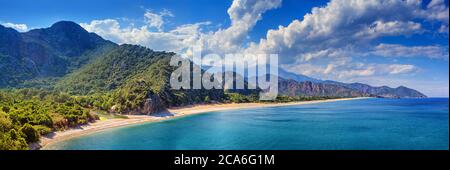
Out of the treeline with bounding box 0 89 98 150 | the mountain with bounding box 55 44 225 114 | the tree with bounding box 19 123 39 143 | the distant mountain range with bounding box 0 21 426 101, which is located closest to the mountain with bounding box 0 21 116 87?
the distant mountain range with bounding box 0 21 426 101

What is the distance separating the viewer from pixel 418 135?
132ft

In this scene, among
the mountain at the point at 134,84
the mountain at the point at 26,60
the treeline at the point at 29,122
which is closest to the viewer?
the treeline at the point at 29,122

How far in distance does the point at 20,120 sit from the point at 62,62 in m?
150

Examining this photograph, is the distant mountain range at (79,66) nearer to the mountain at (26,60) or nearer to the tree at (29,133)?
the mountain at (26,60)

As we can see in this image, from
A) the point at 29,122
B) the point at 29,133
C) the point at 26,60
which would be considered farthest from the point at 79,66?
the point at 29,133

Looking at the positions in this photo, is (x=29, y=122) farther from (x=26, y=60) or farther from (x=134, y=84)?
(x=26, y=60)

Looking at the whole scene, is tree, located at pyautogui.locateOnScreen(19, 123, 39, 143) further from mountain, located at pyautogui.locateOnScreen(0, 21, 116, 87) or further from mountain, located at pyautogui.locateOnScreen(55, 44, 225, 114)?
mountain, located at pyautogui.locateOnScreen(0, 21, 116, 87)

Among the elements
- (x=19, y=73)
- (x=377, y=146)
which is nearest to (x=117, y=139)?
(x=377, y=146)

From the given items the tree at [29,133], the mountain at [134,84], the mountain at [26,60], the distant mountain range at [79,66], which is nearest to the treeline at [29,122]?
the tree at [29,133]

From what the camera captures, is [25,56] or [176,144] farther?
[25,56]

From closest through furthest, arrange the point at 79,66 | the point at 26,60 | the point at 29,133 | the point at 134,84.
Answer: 1. the point at 29,133
2. the point at 134,84
3. the point at 26,60
4. the point at 79,66

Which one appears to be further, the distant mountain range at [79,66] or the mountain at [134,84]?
the distant mountain range at [79,66]

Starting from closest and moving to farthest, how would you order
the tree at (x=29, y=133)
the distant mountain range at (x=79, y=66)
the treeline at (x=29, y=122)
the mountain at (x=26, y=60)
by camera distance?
the treeline at (x=29, y=122), the tree at (x=29, y=133), the distant mountain range at (x=79, y=66), the mountain at (x=26, y=60)
